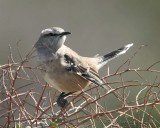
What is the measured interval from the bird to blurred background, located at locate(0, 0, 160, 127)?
18.4ft

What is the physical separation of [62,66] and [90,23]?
8059 millimetres

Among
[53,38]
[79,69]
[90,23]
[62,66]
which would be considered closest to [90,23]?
[90,23]

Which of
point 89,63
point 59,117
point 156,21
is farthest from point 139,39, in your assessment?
point 59,117

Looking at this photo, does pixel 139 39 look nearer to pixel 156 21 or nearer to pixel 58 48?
pixel 156 21

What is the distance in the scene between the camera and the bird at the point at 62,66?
15.6 feet

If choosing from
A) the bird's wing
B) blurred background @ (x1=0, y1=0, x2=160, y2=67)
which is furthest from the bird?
blurred background @ (x1=0, y1=0, x2=160, y2=67)

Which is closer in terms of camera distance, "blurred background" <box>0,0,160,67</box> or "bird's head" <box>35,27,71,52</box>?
"bird's head" <box>35,27,71,52</box>

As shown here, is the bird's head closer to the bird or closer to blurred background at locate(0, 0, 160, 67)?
the bird

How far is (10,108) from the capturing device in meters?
3.12

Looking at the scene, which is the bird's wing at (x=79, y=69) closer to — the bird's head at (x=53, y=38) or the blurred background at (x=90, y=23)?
the bird's head at (x=53, y=38)

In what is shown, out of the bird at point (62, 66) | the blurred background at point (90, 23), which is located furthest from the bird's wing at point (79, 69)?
the blurred background at point (90, 23)

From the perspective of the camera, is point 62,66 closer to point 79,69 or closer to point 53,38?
point 79,69

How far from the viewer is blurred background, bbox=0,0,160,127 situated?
457 inches

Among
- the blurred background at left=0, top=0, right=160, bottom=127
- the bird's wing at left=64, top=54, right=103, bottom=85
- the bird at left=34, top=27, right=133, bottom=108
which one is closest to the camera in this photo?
the bird at left=34, top=27, right=133, bottom=108
